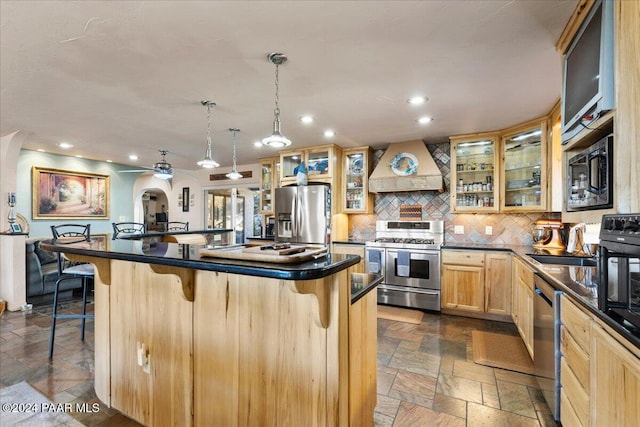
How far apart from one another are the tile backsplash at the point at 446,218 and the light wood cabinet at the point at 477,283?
569 mm

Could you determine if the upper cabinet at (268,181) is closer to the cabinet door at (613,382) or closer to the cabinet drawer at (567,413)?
the cabinet drawer at (567,413)

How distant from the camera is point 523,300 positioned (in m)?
2.83

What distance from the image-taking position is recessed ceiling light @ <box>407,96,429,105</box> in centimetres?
272

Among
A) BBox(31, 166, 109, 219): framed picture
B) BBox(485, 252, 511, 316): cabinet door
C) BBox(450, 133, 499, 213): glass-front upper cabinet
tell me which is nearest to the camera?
BBox(485, 252, 511, 316): cabinet door

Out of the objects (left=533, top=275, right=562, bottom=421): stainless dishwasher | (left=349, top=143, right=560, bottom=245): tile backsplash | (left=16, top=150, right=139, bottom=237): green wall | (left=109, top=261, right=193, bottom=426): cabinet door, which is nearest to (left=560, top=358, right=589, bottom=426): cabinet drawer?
(left=533, top=275, right=562, bottom=421): stainless dishwasher

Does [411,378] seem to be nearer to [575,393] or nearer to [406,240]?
[575,393]

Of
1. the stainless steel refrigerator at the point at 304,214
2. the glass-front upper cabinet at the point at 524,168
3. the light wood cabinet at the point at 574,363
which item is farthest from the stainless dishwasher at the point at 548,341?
the stainless steel refrigerator at the point at 304,214

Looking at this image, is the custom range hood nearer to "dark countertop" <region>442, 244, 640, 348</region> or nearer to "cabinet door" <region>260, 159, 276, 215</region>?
"dark countertop" <region>442, 244, 640, 348</region>

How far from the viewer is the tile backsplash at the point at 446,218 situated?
3930mm

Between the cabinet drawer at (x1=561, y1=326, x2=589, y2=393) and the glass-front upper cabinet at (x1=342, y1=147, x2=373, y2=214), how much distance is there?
310cm

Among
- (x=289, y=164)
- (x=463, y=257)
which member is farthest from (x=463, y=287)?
(x=289, y=164)

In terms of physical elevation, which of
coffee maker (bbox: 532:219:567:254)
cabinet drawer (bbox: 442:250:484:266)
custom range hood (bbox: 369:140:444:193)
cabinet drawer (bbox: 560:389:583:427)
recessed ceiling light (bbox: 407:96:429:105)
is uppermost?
recessed ceiling light (bbox: 407:96:429:105)

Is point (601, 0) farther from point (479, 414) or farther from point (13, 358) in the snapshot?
point (13, 358)

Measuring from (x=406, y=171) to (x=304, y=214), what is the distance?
1.61m
